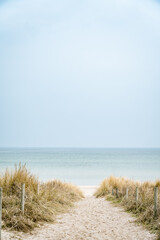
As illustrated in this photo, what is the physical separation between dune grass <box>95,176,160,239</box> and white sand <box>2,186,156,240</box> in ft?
0.90

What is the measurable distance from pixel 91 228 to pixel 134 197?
4121mm

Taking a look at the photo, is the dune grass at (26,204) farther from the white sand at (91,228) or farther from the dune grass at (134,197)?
the dune grass at (134,197)

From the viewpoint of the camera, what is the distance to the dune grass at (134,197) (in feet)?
27.9

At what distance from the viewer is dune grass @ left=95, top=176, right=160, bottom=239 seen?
851 centimetres

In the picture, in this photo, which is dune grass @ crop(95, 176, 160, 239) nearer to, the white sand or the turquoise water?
the white sand

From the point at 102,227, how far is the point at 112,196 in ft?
19.3

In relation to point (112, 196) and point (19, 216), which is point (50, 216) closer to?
point (19, 216)

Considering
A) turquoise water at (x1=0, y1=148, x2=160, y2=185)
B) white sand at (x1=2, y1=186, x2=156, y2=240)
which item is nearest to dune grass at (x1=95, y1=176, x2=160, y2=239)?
white sand at (x1=2, y1=186, x2=156, y2=240)

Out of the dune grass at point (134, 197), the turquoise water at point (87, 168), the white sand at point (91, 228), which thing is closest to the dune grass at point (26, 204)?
the white sand at point (91, 228)

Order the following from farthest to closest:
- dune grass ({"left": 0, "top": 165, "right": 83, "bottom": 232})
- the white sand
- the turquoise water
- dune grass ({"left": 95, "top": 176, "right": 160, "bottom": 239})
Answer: the turquoise water → dune grass ({"left": 95, "top": 176, "right": 160, "bottom": 239}) → dune grass ({"left": 0, "top": 165, "right": 83, "bottom": 232}) → the white sand

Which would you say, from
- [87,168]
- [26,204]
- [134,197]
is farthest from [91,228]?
[87,168]

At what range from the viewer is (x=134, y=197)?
1190 cm

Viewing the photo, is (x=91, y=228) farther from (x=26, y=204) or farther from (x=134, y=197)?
(x=134, y=197)

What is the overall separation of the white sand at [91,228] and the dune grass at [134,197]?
0.90 feet
